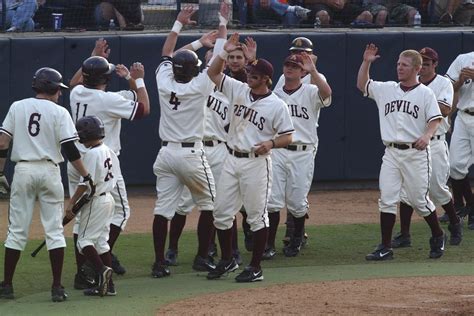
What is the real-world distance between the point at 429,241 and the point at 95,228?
12.6 ft

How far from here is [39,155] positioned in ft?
27.2

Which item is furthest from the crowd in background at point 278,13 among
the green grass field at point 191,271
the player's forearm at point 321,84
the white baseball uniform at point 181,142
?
the white baseball uniform at point 181,142

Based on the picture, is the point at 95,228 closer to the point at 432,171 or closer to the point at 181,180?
the point at 181,180

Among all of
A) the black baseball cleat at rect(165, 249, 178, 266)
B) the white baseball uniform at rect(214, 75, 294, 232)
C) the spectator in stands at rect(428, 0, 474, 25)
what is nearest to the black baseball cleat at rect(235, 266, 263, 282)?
the white baseball uniform at rect(214, 75, 294, 232)

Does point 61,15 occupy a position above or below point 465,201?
above

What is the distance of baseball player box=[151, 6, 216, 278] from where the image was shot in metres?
9.32

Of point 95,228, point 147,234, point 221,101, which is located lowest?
point 147,234

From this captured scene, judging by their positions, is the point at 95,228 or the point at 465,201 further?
the point at 465,201

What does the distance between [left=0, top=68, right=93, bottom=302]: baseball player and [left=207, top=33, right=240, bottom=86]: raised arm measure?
1324 millimetres

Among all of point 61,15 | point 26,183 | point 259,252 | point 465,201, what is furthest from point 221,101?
point 61,15

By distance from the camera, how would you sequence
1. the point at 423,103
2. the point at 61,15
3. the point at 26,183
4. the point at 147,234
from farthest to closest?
the point at 61,15 < the point at 147,234 < the point at 423,103 < the point at 26,183

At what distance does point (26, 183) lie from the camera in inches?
328

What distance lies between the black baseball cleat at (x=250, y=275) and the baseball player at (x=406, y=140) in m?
1.53

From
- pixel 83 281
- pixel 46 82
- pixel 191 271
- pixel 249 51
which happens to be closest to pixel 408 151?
pixel 249 51
